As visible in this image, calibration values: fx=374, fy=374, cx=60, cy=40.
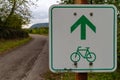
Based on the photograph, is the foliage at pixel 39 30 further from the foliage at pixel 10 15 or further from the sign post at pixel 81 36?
the sign post at pixel 81 36

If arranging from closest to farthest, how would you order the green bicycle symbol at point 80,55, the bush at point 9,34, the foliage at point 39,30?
the green bicycle symbol at point 80,55 < the bush at point 9,34 < the foliage at point 39,30

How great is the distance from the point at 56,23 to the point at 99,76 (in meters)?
8.48

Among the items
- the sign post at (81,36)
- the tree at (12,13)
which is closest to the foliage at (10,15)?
the tree at (12,13)

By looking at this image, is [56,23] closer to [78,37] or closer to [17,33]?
[78,37]

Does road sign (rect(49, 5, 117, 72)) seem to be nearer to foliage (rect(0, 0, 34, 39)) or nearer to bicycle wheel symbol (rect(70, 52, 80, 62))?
bicycle wheel symbol (rect(70, 52, 80, 62))

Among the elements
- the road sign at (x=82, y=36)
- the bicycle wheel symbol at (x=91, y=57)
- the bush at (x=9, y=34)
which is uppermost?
the road sign at (x=82, y=36)

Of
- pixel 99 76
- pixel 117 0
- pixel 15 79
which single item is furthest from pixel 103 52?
pixel 15 79

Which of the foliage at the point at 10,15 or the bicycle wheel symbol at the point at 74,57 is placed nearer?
the bicycle wheel symbol at the point at 74,57

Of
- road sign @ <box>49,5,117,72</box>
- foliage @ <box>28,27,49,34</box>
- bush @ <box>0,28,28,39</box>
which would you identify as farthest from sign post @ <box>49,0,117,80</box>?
foliage @ <box>28,27,49,34</box>

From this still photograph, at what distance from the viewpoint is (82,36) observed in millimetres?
2516

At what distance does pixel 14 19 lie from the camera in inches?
1844

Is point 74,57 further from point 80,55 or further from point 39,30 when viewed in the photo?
point 39,30

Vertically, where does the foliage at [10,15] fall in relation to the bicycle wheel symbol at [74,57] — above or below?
below

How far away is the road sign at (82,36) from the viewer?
251 centimetres
